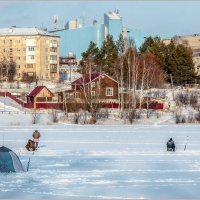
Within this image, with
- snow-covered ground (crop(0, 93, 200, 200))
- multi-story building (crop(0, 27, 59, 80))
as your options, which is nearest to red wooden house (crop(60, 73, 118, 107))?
snow-covered ground (crop(0, 93, 200, 200))

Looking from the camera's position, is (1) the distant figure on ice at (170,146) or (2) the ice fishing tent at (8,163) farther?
(1) the distant figure on ice at (170,146)

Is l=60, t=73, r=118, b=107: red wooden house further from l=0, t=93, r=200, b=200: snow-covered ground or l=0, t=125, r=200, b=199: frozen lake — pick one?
l=0, t=125, r=200, b=199: frozen lake

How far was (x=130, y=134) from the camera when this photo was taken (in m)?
31.3

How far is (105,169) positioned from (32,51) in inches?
2588

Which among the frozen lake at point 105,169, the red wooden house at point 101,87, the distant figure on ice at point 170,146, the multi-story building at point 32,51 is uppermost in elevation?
the multi-story building at point 32,51

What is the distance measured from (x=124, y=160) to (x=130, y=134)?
11440 mm

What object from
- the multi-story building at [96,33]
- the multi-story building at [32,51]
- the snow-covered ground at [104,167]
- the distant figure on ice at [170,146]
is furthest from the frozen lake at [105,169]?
the multi-story building at [96,33]

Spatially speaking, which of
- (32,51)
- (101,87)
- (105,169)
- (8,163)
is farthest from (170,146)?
(32,51)

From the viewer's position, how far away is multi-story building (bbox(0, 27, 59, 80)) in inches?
3199

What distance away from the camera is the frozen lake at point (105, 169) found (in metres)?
14.1

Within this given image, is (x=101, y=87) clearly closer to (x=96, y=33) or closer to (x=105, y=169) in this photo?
(x=105, y=169)

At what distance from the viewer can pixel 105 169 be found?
17891mm

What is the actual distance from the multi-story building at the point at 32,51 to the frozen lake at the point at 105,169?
52.7 metres

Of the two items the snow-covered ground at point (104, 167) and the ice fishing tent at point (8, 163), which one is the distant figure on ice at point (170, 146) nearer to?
the snow-covered ground at point (104, 167)
